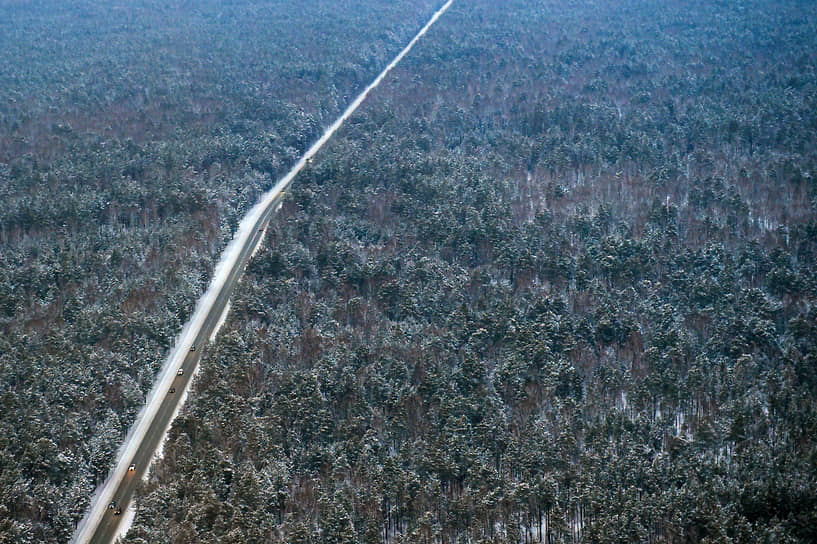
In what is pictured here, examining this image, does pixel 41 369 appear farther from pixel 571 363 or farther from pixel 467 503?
pixel 571 363

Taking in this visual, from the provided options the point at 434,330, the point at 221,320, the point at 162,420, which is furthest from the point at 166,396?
the point at 434,330

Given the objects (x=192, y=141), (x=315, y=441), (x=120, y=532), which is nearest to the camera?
(x=120, y=532)

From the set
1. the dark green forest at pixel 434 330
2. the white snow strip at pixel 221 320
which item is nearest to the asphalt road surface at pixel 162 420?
the white snow strip at pixel 221 320

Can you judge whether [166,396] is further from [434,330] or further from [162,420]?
[434,330]

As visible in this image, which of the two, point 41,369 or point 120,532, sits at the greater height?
point 41,369

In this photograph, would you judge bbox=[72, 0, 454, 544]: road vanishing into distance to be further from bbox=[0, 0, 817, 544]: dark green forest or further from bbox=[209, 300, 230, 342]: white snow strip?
bbox=[0, 0, 817, 544]: dark green forest

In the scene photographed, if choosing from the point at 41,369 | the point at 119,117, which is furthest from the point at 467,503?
the point at 119,117

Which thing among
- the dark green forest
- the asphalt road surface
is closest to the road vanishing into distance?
the asphalt road surface

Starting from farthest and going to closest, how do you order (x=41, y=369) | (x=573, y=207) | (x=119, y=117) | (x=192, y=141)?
(x=119, y=117)
(x=192, y=141)
(x=573, y=207)
(x=41, y=369)
